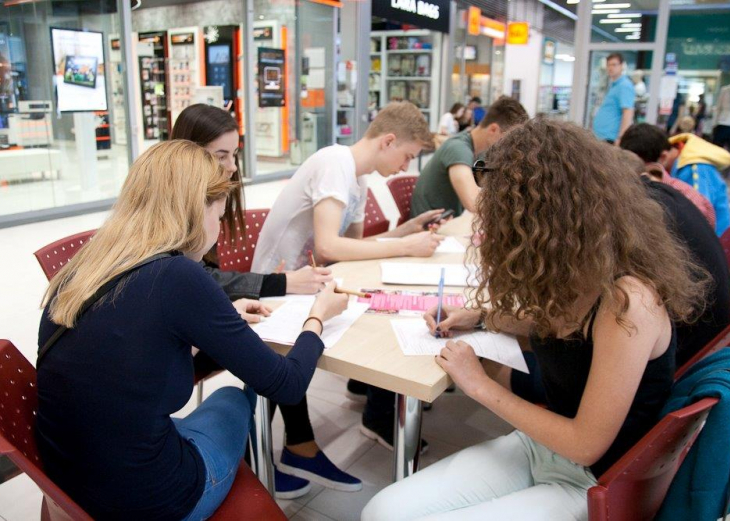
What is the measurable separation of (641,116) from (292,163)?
488 centimetres

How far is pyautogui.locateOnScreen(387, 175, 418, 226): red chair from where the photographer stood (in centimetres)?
343

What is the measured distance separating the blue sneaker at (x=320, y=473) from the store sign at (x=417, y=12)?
8.95m

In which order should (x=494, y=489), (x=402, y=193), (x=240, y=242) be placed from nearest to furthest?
(x=494, y=489), (x=240, y=242), (x=402, y=193)

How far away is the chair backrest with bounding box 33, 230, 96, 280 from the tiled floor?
33.1 inches

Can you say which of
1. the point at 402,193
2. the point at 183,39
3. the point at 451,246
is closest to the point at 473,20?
the point at 183,39

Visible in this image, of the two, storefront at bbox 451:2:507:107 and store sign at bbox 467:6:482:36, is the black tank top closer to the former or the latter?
storefront at bbox 451:2:507:107

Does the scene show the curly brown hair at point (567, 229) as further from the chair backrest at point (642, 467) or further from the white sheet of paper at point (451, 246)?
the white sheet of paper at point (451, 246)

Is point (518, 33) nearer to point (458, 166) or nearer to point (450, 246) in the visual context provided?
point (458, 166)

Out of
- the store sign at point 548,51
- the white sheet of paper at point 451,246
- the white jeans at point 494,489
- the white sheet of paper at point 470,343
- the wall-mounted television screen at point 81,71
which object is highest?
→ the store sign at point 548,51

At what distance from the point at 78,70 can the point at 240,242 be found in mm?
4736

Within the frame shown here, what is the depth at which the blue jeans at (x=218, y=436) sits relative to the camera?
50.2 inches

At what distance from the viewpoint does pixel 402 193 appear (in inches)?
137

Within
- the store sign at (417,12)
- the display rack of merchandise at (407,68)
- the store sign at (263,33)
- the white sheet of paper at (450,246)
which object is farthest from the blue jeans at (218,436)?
the display rack of merchandise at (407,68)

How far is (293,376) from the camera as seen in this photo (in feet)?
4.28
